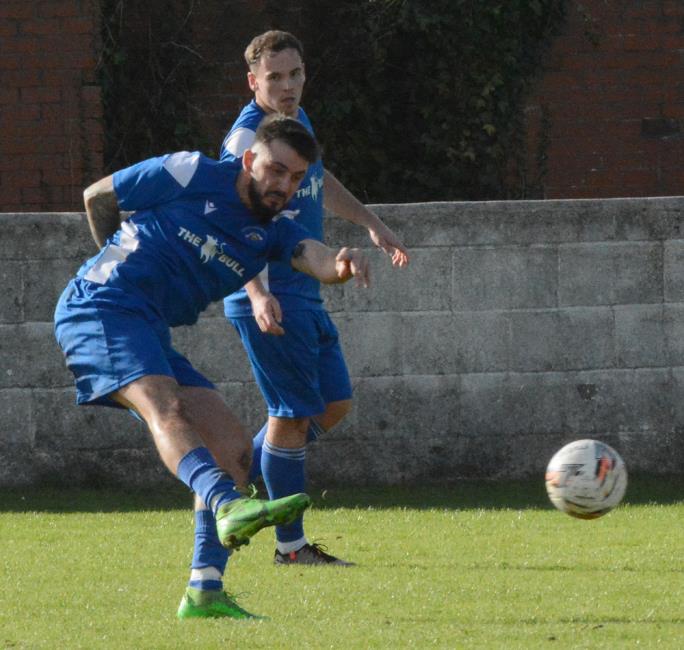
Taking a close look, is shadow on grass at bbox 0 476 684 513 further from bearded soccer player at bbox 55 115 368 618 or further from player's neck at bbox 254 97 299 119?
A: bearded soccer player at bbox 55 115 368 618

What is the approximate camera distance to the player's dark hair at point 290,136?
17.7 ft

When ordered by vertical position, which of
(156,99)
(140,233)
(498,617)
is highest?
(156,99)

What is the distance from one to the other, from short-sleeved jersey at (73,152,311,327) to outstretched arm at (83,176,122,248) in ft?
0.34

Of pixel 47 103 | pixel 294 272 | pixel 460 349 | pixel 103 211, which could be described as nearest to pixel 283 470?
pixel 294 272

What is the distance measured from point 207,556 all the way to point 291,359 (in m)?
1.49

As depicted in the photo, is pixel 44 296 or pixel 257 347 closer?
pixel 257 347

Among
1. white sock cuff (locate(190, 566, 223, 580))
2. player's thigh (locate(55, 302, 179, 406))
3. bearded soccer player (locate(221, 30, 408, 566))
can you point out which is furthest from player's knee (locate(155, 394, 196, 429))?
bearded soccer player (locate(221, 30, 408, 566))

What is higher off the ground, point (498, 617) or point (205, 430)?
point (205, 430)

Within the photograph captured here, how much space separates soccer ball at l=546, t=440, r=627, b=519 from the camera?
235 inches

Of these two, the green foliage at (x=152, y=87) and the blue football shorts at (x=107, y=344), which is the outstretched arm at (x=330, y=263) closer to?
the blue football shorts at (x=107, y=344)

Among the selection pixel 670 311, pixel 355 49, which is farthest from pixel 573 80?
pixel 670 311

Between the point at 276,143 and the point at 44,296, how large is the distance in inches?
158

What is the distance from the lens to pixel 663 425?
9.34 meters

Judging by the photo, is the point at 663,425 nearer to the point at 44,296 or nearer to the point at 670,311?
the point at 670,311
